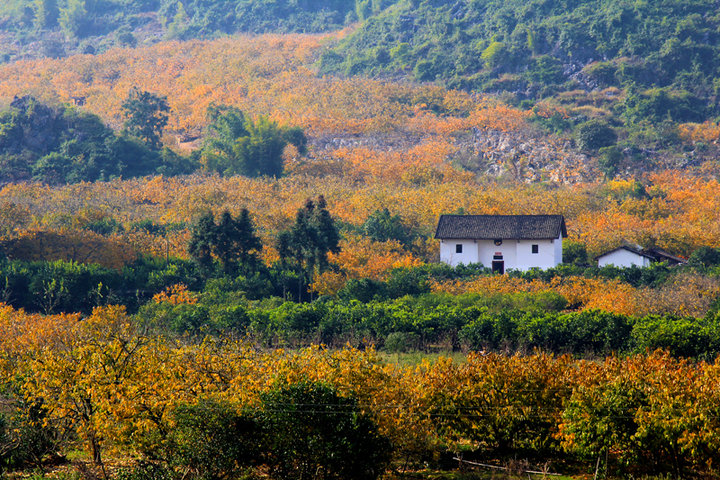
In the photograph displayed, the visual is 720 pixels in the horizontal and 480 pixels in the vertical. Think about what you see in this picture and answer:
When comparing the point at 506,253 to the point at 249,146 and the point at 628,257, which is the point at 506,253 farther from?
the point at 249,146

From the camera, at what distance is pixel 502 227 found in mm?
45656

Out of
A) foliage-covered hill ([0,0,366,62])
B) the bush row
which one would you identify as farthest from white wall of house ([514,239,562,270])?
foliage-covered hill ([0,0,366,62])

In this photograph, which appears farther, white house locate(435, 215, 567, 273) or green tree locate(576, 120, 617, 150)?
green tree locate(576, 120, 617, 150)

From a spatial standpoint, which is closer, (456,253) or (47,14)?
(456,253)

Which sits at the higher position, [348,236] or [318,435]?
[348,236]

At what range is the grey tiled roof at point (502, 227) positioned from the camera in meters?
44.6

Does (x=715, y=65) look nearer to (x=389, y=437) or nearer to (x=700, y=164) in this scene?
(x=700, y=164)

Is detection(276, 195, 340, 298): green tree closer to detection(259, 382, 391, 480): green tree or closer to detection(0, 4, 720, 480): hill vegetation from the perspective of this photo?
detection(0, 4, 720, 480): hill vegetation

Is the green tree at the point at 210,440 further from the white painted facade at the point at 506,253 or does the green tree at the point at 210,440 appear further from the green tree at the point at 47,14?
the green tree at the point at 47,14

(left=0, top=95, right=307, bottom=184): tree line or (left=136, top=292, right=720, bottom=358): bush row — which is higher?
(left=0, top=95, right=307, bottom=184): tree line

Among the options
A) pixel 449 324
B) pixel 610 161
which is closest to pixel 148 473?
pixel 449 324

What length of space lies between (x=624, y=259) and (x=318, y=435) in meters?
29.5

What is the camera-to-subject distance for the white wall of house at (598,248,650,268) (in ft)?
142

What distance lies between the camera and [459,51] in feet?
295
